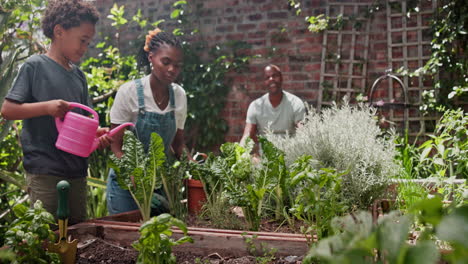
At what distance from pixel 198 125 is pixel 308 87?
131 centimetres

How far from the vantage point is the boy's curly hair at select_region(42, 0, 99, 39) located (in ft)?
6.09

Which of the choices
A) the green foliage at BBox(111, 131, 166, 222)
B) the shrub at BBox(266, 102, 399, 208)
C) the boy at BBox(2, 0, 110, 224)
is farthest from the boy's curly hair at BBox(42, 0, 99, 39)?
the shrub at BBox(266, 102, 399, 208)

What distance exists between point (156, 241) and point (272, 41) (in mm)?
4204

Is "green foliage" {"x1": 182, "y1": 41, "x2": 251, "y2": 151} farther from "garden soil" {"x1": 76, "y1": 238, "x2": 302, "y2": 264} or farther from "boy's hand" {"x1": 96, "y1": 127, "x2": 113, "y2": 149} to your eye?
"garden soil" {"x1": 76, "y1": 238, "x2": 302, "y2": 264}

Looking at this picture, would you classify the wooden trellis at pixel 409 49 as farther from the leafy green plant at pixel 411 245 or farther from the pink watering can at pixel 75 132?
the leafy green plant at pixel 411 245

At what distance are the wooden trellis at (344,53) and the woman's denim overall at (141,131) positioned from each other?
277cm

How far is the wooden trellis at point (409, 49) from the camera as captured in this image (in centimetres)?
445

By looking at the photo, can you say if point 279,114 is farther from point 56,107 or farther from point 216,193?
point 56,107

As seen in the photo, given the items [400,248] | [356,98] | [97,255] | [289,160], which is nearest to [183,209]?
[289,160]

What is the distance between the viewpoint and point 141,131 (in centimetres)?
204

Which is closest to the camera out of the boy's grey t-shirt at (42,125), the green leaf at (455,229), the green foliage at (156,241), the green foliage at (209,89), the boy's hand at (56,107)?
the green leaf at (455,229)

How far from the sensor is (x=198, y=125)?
5.02 m

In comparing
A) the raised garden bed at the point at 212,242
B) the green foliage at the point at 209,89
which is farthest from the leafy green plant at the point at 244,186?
the green foliage at the point at 209,89

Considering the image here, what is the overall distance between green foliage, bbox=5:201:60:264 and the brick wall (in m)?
3.95
